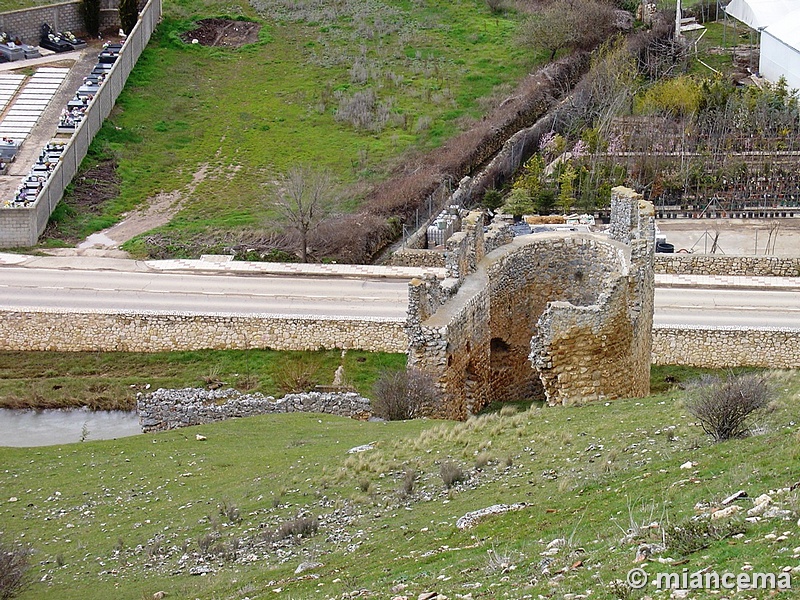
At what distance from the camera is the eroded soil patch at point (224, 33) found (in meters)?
84.2

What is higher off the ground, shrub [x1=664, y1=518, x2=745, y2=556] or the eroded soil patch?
shrub [x1=664, y1=518, x2=745, y2=556]

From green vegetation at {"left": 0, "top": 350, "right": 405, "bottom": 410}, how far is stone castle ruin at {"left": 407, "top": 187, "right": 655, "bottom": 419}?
27.3 ft

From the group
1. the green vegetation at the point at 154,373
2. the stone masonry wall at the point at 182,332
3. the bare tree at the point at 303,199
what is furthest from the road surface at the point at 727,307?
the bare tree at the point at 303,199

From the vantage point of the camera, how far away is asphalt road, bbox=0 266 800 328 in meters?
45.6

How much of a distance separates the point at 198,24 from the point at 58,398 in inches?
1851

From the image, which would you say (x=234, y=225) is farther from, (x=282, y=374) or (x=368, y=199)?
(x=282, y=374)

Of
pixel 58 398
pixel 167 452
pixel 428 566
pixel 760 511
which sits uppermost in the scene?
pixel 760 511

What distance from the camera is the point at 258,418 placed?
115 feet

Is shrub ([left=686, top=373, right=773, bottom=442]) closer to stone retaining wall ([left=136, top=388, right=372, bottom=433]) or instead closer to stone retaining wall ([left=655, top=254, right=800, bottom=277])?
stone retaining wall ([left=136, top=388, right=372, bottom=433])

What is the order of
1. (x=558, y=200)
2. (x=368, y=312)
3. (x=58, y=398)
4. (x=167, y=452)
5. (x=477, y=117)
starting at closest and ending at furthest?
(x=167, y=452)
(x=58, y=398)
(x=368, y=312)
(x=558, y=200)
(x=477, y=117)

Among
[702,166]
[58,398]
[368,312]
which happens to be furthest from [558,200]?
[58,398]

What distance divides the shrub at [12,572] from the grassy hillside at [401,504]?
0.26m

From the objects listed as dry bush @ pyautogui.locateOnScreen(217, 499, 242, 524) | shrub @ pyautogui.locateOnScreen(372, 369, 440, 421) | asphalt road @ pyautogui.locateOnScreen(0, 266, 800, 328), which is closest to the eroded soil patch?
asphalt road @ pyautogui.locateOnScreen(0, 266, 800, 328)

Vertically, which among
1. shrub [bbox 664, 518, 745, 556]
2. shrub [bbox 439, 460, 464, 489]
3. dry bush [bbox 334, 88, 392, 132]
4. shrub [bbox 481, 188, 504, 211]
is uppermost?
shrub [bbox 664, 518, 745, 556]
